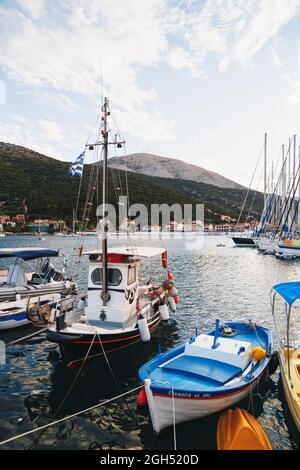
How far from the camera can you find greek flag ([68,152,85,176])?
1435 centimetres

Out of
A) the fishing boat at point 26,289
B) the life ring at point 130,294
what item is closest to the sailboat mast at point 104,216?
the life ring at point 130,294

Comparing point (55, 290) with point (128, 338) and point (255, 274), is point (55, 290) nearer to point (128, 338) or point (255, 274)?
point (128, 338)

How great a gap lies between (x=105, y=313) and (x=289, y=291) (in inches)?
304

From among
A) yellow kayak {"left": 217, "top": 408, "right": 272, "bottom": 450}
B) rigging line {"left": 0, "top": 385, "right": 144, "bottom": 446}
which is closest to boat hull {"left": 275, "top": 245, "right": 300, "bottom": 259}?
rigging line {"left": 0, "top": 385, "right": 144, "bottom": 446}

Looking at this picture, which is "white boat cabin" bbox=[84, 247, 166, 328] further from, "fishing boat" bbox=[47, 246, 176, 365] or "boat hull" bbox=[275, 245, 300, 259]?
"boat hull" bbox=[275, 245, 300, 259]

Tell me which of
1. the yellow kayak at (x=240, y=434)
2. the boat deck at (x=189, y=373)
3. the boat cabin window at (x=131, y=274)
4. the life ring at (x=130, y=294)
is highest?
the boat cabin window at (x=131, y=274)

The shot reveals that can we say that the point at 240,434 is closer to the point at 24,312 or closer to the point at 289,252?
the point at 24,312

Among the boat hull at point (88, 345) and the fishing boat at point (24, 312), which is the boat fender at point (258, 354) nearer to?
the boat hull at point (88, 345)

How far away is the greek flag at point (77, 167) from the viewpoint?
14.3m

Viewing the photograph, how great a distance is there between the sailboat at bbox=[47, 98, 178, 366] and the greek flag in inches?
28.0

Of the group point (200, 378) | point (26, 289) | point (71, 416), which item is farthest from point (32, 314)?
point (200, 378)

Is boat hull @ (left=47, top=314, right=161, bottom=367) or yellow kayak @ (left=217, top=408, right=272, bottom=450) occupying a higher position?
boat hull @ (left=47, top=314, right=161, bottom=367)

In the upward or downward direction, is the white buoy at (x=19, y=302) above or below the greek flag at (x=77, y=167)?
below

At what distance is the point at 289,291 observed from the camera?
10898 millimetres
